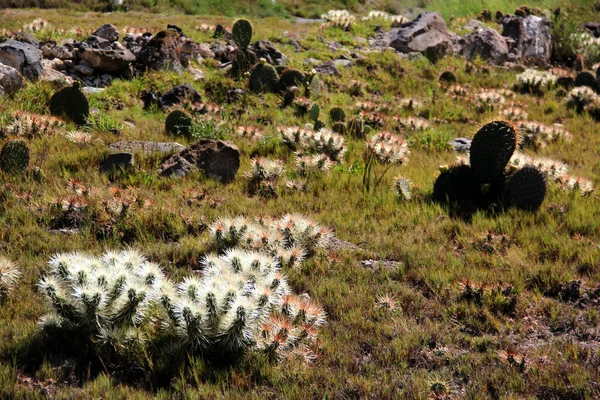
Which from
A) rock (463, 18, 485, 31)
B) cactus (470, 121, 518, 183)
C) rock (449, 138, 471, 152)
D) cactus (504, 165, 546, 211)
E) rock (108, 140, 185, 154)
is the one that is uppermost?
cactus (470, 121, 518, 183)

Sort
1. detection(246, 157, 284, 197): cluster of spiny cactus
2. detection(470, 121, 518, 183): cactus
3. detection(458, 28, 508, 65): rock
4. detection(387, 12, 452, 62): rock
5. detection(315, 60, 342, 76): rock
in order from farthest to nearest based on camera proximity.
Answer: detection(458, 28, 508, 65): rock < detection(387, 12, 452, 62): rock < detection(315, 60, 342, 76): rock < detection(246, 157, 284, 197): cluster of spiny cactus < detection(470, 121, 518, 183): cactus

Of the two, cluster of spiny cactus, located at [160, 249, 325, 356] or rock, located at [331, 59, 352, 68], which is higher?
cluster of spiny cactus, located at [160, 249, 325, 356]

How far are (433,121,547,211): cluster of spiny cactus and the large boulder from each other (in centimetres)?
1261

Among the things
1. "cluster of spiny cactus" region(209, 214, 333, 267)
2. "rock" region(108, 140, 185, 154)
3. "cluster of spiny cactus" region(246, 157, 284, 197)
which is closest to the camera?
"cluster of spiny cactus" region(209, 214, 333, 267)

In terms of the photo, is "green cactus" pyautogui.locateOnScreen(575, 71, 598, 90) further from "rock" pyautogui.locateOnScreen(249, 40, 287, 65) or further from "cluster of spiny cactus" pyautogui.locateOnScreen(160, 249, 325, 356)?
"cluster of spiny cactus" pyautogui.locateOnScreen(160, 249, 325, 356)

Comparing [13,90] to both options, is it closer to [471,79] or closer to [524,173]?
[524,173]

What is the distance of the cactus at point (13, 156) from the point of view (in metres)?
6.66

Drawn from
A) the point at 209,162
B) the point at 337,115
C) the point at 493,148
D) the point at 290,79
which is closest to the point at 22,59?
the point at 290,79

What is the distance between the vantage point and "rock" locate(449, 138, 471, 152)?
9.90 meters

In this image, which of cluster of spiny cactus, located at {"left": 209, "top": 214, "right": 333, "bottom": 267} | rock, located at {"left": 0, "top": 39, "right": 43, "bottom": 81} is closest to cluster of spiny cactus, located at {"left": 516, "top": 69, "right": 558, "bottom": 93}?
cluster of spiny cactus, located at {"left": 209, "top": 214, "right": 333, "bottom": 267}

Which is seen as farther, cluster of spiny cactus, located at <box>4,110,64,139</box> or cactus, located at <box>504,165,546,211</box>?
cluster of spiny cactus, located at <box>4,110,64,139</box>

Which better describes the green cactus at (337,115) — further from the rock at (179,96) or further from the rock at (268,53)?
the rock at (268,53)

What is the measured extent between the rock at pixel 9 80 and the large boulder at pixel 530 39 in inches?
564

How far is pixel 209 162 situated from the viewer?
24.0 ft
